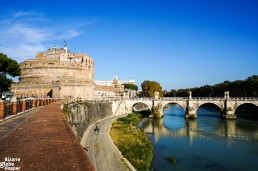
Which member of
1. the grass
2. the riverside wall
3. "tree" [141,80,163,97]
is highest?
"tree" [141,80,163,97]

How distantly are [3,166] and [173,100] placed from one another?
55.8m

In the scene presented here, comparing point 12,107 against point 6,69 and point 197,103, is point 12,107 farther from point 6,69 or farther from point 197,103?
point 197,103

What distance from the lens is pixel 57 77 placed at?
47.6 meters

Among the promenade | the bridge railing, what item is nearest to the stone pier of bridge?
the bridge railing

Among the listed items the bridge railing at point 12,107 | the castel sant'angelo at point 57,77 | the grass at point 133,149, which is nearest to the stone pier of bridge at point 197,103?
the castel sant'angelo at point 57,77

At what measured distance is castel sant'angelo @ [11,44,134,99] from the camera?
4166 cm

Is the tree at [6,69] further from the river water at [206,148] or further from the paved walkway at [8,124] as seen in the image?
the paved walkway at [8,124]

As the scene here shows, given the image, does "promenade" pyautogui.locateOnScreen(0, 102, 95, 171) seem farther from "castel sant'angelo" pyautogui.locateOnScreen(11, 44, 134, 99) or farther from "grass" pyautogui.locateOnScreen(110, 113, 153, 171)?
"castel sant'angelo" pyautogui.locateOnScreen(11, 44, 134, 99)

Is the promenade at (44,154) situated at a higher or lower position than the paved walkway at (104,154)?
higher

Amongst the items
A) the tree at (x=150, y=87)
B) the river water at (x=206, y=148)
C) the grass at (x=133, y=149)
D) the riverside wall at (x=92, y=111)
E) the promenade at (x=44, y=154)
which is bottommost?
the river water at (x=206, y=148)

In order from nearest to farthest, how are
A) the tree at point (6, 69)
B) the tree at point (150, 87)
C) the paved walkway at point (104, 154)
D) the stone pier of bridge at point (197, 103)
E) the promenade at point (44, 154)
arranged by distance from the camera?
1. the promenade at point (44, 154)
2. the paved walkway at point (104, 154)
3. the tree at point (6, 69)
4. the stone pier of bridge at point (197, 103)
5. the tree at point (150, 87)

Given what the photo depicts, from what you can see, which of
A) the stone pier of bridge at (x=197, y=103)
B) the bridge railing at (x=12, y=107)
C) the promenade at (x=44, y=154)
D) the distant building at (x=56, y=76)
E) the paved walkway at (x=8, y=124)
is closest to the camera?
the promenade at (x=44, y=154)

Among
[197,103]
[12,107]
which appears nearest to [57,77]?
[197,103]

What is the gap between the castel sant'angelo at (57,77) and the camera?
1640 inches
